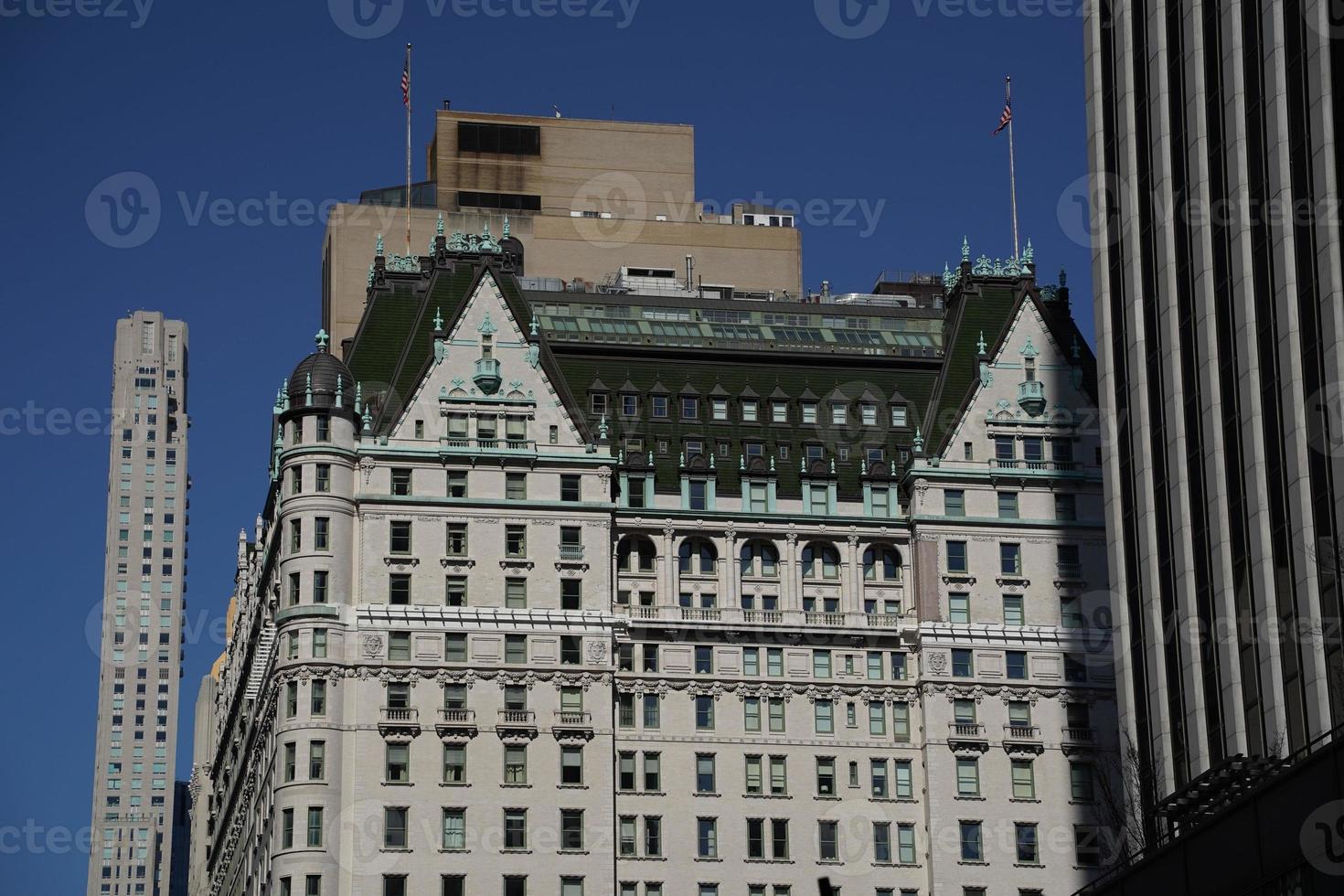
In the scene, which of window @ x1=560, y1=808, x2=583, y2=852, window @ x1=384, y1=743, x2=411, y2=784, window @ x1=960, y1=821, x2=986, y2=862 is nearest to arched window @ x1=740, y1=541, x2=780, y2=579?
window @ x1=960, y1=821, x2=986, y2=862

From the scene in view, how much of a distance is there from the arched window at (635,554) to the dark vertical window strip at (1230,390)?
51373 millimetres

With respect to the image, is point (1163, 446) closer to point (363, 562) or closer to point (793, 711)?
point (793, 711)

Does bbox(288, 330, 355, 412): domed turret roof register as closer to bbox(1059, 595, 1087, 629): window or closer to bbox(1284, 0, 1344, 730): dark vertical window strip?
bbox(1059, 595, 1087, 629): window

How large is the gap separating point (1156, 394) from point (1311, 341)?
1555 cm

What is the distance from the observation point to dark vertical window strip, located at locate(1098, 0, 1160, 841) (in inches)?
4200

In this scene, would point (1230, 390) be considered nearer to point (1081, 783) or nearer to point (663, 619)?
point (1081, 783)

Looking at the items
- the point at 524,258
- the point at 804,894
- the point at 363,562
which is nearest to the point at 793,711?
the point at 804,894

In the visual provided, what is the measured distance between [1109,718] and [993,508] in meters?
13.5

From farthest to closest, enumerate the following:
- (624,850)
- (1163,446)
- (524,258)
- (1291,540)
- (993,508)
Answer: (524,258) < (993,508) < (624,850) < (1163,446) < (1291,540)

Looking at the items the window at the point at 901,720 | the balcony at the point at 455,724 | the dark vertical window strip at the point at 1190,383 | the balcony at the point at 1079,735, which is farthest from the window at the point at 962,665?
the dark vertical window strip at the point at 1190,383

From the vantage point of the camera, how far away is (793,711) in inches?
5605

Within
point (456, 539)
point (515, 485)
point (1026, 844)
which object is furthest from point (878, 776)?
point (456, 539)

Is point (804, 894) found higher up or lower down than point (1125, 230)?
lower down

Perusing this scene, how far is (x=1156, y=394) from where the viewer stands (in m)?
107
